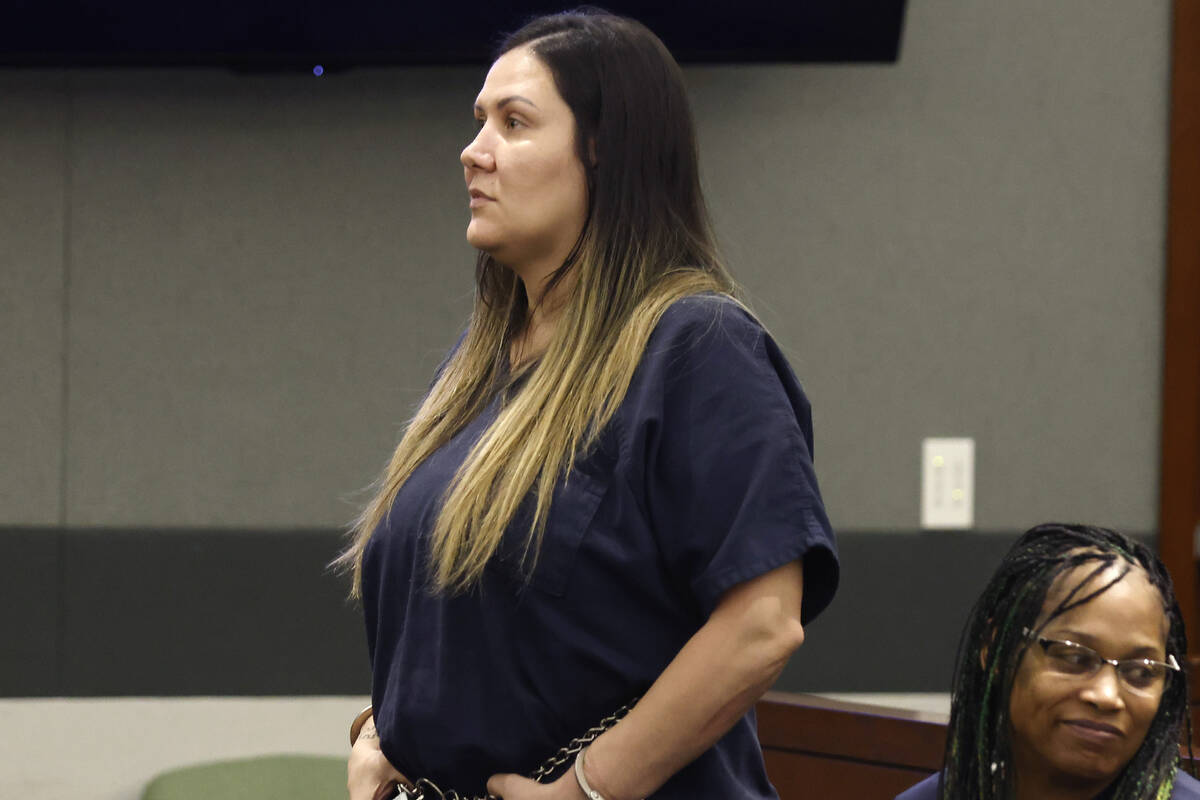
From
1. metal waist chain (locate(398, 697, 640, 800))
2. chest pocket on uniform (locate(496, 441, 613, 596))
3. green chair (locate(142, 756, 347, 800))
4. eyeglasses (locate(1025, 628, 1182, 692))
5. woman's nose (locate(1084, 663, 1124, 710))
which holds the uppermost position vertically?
chest pocket on uniform (locate(496, 441, 613, 596))

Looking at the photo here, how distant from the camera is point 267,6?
261 centimetres

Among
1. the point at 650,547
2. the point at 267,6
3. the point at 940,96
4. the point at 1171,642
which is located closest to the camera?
the point at 650,547

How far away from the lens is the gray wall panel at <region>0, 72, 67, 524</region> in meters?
2.83

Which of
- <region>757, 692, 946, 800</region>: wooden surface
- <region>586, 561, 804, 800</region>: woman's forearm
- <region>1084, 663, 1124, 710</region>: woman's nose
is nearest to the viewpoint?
<region>586, 561, 804, 800</region>: woman's forearm

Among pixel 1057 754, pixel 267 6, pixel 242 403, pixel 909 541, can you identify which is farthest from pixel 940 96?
pixel 1057 754

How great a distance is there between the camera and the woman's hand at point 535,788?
1.20 m

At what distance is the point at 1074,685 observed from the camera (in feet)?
4.28

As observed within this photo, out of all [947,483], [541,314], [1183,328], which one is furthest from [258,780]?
[1183,328]

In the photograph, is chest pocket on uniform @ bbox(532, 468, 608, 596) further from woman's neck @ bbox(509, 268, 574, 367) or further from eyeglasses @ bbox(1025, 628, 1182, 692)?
eyeglasses @ bbox(1025, 628, 1182, 692)

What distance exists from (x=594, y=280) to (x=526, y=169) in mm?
122

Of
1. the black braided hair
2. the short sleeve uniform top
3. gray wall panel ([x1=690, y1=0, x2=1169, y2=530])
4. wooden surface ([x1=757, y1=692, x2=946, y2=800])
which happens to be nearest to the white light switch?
gray wall panel ([x1=690, y1=0, x2=1169, y2=530])

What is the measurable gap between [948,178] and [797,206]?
30 cm

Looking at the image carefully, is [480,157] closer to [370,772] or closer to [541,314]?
[541,314]

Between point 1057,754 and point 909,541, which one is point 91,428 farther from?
point 1057,754
